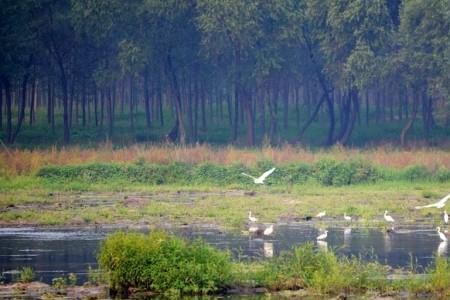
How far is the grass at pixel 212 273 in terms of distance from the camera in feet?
71.7

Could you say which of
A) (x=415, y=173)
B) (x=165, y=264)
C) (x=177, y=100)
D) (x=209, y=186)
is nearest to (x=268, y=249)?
(x=165, y=264)

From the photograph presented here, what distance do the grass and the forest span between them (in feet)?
151

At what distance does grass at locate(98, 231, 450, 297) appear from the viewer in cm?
2184

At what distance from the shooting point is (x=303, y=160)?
50062 mm

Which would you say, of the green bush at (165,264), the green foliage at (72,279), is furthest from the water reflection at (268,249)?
the green foliage at (72,279)

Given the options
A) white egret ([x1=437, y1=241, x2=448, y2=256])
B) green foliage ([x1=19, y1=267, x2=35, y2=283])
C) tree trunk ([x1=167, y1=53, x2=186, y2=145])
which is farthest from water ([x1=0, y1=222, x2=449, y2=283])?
tree trunk ([x1=167, y1=53, x2=186, y2=145])

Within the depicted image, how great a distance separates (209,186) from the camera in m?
47.2

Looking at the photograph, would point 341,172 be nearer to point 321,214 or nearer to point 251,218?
point 321,214

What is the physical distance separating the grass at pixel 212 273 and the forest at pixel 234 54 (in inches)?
1818

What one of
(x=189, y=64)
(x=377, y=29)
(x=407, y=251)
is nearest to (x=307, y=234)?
(x=407, y=251)

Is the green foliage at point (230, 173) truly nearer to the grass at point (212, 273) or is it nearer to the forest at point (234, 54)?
the forest at point (234, 54)

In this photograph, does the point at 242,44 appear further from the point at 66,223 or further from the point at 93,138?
the point at 66,223

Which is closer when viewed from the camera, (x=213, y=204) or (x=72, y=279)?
(x=72, y=279)

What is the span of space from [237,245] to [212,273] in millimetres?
7428
